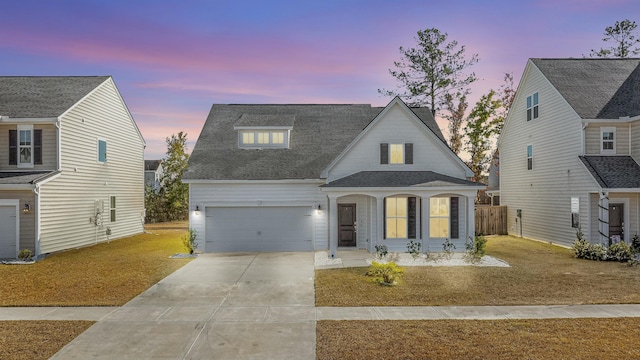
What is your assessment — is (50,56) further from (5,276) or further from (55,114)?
(5,276)

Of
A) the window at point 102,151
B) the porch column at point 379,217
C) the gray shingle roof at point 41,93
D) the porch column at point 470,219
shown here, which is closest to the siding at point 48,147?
the gray shingle roof at point 41,93

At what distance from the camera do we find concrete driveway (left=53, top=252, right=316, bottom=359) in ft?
21.7

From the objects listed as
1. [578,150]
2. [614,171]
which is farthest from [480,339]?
[578,150]

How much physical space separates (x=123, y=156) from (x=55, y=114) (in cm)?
622

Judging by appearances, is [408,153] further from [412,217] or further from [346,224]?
[346,224]

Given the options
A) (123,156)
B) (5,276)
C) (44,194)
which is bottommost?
(5,276)

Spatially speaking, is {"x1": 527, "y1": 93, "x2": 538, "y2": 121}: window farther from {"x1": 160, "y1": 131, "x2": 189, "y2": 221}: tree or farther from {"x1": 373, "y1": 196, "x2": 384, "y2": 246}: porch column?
{"x1": 160, "y1": 131, "x2": 189, "y2": 221}: tree

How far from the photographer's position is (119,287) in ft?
36.5

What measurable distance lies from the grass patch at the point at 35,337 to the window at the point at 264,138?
12797 millimetres

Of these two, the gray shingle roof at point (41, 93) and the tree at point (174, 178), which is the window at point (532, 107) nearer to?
the gray shingle roof at point (41, 93)

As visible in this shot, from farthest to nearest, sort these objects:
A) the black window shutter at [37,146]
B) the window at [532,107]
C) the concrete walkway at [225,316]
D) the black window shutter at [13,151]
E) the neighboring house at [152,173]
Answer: the neighboring house at [152,173]
the window at [532,107]
the black window shutter at [37,146]
the black window shutter at [13,151]
the concrete walkway at [225,316]

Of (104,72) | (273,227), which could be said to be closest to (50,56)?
(104,72)

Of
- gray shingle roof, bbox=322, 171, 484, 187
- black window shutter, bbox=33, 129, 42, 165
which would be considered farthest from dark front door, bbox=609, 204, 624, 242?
black window shutter, bbox=33, 129, 42, 165

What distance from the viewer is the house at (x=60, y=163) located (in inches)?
628
